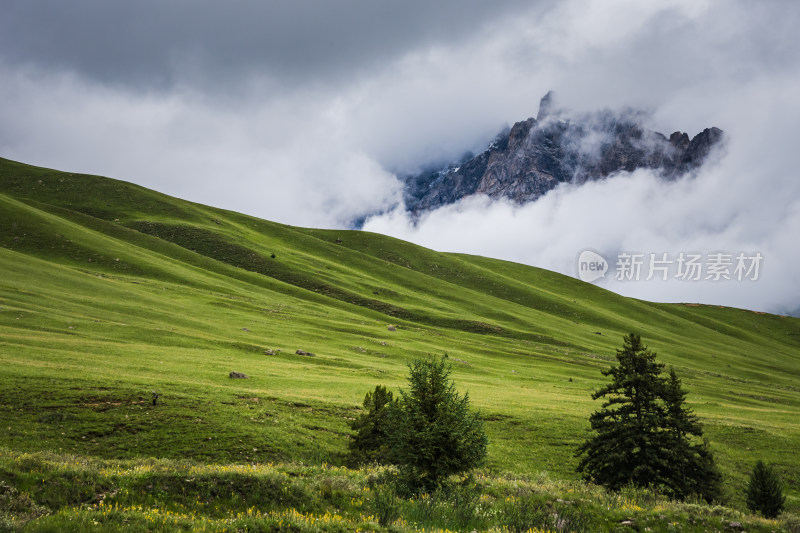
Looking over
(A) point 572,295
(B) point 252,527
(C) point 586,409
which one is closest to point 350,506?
(B) point 252,527

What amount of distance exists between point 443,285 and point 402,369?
272ft

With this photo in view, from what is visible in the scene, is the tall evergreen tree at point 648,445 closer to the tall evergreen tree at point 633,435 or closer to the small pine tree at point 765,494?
the tall evergreen tree at point 633,435

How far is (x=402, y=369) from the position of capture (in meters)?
56.1

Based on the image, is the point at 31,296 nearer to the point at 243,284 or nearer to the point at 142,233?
the point at 243,284

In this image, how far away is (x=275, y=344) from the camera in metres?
58.6

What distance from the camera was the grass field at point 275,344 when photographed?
86.1 ft

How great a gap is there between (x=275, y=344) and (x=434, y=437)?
153ft

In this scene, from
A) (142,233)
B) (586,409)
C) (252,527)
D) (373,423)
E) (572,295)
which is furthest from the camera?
(572,295)

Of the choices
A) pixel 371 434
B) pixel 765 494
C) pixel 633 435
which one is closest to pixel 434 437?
pixel 371 434

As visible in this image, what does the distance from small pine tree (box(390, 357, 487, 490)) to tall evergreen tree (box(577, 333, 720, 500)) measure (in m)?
7.90

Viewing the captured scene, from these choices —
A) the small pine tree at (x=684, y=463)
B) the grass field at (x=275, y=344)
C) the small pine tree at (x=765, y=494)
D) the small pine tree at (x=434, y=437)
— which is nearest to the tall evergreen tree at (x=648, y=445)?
the small pine tree at (x=684, y=463)

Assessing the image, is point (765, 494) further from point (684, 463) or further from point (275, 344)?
point (275, 344)

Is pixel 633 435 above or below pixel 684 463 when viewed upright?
above

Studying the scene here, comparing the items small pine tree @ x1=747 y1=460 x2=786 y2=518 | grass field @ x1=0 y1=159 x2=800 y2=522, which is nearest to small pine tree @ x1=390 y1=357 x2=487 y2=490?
grass field @ x1=0 y1=159 x2=800 y2=522
